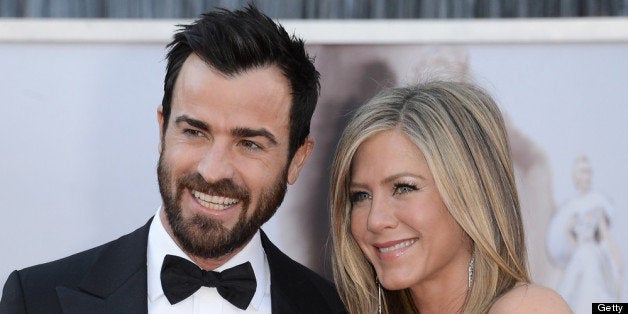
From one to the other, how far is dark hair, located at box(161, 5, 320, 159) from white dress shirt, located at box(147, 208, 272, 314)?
297 mm

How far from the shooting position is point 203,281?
9.01 ft

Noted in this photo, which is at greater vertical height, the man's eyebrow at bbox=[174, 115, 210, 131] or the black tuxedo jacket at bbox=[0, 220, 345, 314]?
the man's eyebrow at bbox=[174, 115, 210, 131]

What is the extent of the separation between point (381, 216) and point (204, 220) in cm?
48

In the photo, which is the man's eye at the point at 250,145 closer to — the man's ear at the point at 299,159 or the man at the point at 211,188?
the man at the point at 211,188

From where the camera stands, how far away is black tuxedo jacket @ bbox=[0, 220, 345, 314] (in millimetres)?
2553

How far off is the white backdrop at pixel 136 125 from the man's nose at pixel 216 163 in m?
0.57

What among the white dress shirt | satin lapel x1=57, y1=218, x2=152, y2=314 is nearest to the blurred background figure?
the white dress shirt

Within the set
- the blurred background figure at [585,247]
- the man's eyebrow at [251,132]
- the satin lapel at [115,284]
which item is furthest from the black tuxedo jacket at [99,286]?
the blurred background figure at [585,247]

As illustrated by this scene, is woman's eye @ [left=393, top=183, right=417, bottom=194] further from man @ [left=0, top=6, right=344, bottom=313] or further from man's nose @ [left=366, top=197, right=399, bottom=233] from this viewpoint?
man @ [left=0, top=6, right=344, bottom=313]

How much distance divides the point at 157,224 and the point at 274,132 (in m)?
0.41

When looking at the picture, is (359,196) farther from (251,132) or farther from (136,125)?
(136,125)

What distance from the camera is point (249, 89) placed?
2.73 m

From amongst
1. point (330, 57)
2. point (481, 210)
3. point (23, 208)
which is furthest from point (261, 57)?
point (23, 208)

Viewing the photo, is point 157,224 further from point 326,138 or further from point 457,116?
point 457,116
